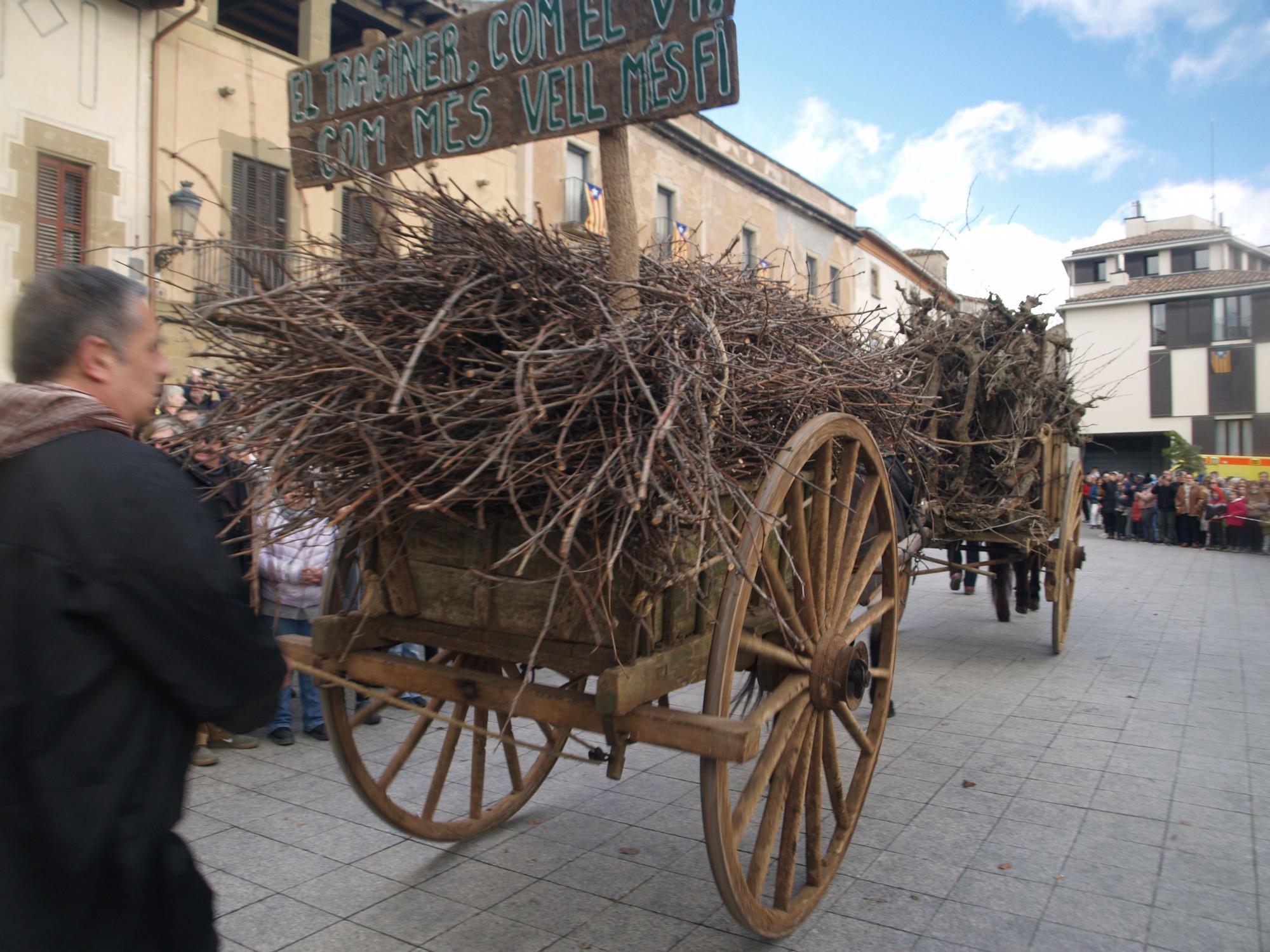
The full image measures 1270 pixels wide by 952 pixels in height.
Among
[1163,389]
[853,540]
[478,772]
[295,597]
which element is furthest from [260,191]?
[1163,389]

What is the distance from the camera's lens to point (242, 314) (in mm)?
2484

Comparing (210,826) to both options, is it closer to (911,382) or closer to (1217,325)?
(911,382)

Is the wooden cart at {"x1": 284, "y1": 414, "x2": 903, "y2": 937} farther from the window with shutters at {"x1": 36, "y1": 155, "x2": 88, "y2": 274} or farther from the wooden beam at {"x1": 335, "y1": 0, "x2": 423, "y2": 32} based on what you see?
the wooden beam at {"x1": 335, "y1": 0, "x2": 423, "y2": 32}

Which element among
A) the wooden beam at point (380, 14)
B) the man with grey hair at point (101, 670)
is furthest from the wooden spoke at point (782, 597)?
the wooden beam at point (380, 14)

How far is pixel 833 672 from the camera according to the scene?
→ 9.78ft

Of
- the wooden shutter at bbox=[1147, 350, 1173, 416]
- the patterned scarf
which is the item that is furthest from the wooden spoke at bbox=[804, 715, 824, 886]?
the wooden shutter at bbox=[1147, 350, 1173, 416]

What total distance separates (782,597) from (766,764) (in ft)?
1.63

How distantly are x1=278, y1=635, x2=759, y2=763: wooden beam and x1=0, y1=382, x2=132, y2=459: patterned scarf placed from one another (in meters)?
1.23

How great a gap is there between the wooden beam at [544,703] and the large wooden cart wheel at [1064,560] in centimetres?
532

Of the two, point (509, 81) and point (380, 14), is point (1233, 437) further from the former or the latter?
point (509, 81)

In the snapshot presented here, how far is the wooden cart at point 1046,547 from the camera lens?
21.6 feet

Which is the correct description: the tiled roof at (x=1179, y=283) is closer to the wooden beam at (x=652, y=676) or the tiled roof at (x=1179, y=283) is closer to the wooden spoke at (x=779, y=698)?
the wooden spoke at (x=779, y=698)

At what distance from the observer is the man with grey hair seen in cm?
139

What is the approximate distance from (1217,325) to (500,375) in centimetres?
4199
